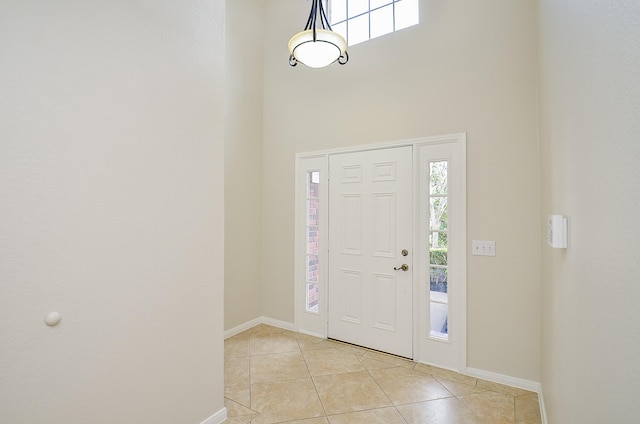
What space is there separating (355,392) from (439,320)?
3.36 ft

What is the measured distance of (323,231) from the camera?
11.5 ft

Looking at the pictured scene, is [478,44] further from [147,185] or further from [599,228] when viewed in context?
[147,185]

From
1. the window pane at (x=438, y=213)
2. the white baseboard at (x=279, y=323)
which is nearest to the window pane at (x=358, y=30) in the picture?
the window pane at (x=438, y=213)

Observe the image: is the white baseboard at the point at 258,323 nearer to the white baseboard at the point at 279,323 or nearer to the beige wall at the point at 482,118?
the white baseboard at the point at 279,323

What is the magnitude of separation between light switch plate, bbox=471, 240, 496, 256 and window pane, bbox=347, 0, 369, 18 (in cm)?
271

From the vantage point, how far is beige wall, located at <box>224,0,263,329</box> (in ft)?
11.5

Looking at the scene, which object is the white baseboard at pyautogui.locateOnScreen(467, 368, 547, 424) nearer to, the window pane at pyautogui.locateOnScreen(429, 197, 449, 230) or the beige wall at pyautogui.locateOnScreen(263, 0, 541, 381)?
the beige wall at pyautogui.locateOnScreen(263, 0, 541, 381)

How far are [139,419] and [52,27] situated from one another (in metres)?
1.91

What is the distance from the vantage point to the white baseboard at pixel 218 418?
77.9 inches

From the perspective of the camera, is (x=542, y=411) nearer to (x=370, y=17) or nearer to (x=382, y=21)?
(x=382, y=21)

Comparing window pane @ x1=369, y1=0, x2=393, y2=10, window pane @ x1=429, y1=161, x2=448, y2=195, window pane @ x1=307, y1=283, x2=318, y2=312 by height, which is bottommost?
window pane @ x1=307, y1=283, x2=318, y2=312

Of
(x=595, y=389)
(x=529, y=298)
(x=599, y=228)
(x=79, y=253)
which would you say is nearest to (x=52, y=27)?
(x=79, y=253)

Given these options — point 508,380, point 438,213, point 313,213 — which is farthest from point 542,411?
point 313,213

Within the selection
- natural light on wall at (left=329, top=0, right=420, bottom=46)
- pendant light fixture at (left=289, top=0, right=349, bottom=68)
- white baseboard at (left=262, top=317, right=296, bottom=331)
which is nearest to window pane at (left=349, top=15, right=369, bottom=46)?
natural light on wall at (left=329, top=0, right=420, bottom=46)
